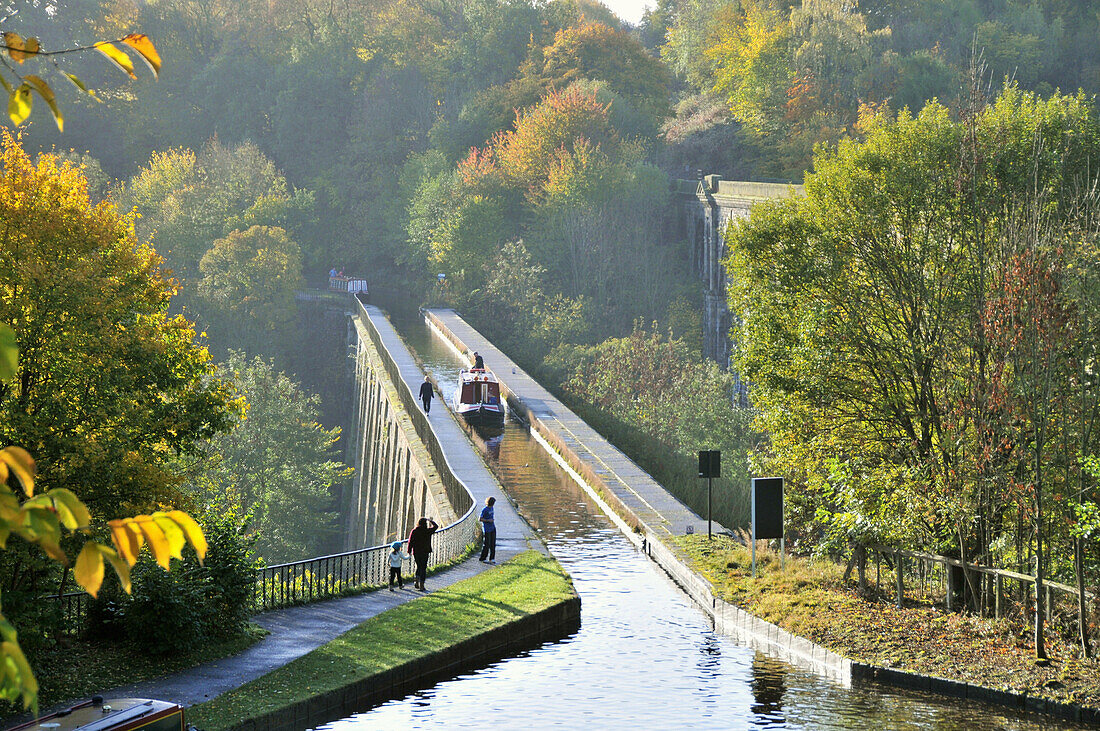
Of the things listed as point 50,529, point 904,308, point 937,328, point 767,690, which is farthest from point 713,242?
point 50,529

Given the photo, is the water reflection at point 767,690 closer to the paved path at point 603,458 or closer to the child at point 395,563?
the child at point 395,563

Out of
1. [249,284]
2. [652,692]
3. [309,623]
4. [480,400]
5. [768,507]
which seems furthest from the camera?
[249,284]

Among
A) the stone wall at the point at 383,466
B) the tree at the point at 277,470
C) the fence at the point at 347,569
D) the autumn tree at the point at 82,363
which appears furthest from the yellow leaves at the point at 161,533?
the tree at the point at 277,470

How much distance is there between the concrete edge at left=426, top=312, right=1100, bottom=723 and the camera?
12.9 meters

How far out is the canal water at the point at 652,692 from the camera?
42.1 ft

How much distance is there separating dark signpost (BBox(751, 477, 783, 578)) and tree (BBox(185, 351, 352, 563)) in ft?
93.5

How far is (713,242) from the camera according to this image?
6231 centimetres

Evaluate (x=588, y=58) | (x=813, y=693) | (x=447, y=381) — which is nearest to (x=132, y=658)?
(x=813, y=693)

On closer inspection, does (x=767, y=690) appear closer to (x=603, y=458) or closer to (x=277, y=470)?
(x=603, y=458)

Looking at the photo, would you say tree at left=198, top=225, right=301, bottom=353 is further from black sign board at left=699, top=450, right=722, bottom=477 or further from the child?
the child

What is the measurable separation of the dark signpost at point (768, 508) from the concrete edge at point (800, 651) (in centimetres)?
129

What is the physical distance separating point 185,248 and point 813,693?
2597 inches

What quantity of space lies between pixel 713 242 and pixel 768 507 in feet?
147

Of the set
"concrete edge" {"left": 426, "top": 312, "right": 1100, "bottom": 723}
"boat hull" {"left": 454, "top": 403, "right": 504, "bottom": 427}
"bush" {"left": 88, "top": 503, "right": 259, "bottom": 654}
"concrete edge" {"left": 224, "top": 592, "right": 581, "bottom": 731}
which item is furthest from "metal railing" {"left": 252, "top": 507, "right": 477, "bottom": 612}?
"boat hull" {"left": 454, "top": 403, "right": 504, "bottom": 427}
